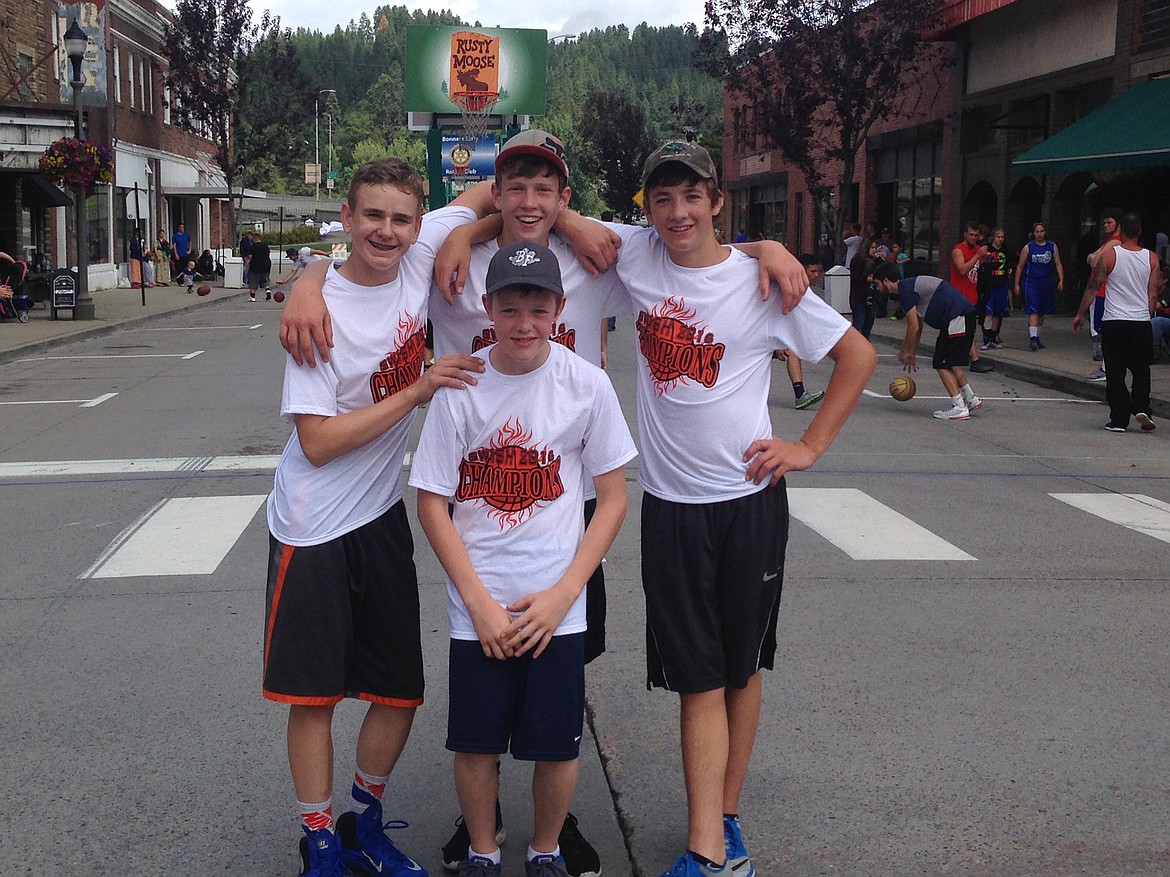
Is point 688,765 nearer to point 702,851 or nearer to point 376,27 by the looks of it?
point 702,851

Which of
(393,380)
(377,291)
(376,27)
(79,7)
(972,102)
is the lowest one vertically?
(393,380)

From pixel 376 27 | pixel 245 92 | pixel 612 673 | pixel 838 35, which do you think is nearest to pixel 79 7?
pixel 245 92

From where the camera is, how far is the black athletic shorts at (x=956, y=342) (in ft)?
41.2

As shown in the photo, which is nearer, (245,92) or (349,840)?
(349,840)

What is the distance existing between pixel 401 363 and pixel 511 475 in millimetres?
439

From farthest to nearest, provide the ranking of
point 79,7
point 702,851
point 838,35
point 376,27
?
point 376,27, point 79,7, point 838,35, point 702,851

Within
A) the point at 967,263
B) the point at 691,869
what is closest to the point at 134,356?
the point at 967,263

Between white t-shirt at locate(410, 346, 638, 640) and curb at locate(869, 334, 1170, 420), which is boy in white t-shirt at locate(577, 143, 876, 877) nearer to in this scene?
white t-shirt at locate(410, 346, 638, 640)

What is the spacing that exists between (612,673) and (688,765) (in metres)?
1.82

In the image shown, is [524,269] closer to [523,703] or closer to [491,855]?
[523,703]

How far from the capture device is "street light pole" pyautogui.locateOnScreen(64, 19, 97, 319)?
24.1 metres

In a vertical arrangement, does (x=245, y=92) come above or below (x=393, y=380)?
above

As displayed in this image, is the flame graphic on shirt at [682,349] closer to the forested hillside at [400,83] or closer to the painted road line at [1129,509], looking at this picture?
the painted road line at [1129,509]

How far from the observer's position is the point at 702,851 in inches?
131
